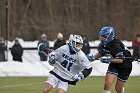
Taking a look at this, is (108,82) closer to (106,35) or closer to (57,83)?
(106,35)

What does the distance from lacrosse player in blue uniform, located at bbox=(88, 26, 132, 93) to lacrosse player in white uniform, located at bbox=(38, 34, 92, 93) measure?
3.21 ft

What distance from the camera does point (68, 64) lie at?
499 inches

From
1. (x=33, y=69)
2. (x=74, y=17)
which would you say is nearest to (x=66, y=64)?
(x=33, y=69)

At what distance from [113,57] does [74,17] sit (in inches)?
1086

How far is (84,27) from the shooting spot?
133 ft

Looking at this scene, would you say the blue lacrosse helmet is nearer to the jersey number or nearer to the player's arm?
the player's arm

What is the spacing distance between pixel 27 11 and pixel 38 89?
23.0 metres

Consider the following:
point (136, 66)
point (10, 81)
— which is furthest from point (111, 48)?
point (136, 66)

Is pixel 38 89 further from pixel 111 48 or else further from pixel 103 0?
pixel 103 0

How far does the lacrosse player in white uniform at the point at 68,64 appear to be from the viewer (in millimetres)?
12570

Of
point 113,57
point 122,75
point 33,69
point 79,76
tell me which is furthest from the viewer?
point 33,69

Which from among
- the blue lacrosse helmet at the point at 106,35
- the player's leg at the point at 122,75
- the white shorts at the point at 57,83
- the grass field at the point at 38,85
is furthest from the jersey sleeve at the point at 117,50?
the grass field at the point at 38,85

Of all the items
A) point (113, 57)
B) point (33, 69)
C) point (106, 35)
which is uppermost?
point (106, 35)

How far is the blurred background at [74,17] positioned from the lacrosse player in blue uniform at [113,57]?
1004 inches
